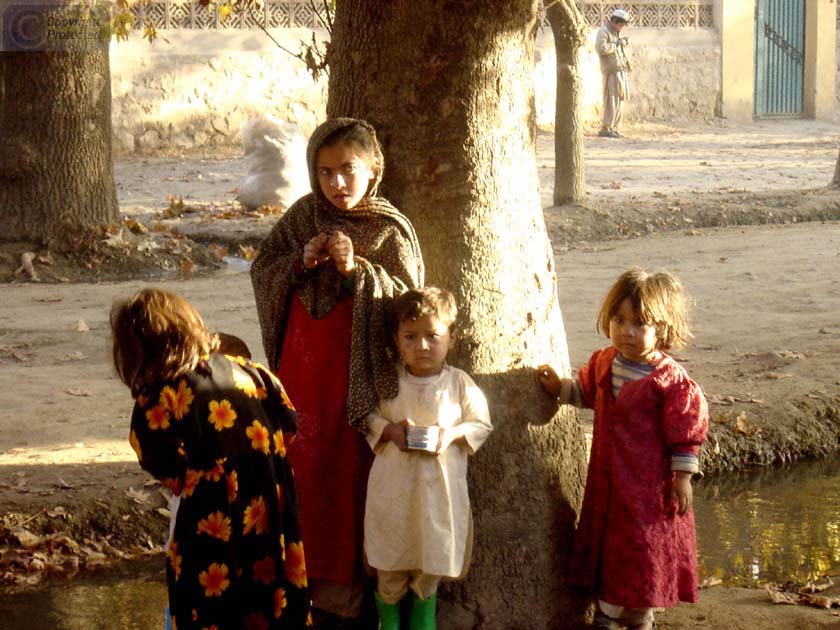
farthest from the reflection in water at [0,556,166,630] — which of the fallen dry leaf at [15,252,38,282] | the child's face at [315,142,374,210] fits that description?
the fallen dry leaf at [15,252,38,282]

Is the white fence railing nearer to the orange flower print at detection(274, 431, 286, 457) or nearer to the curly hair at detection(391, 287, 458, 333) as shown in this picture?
the curly hair at detection(391, 287, 458, 333)

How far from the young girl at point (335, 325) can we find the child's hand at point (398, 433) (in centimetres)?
9

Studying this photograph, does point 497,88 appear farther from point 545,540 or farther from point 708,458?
point 708,458

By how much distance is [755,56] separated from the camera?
2516 cm

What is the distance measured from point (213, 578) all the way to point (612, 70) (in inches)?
756

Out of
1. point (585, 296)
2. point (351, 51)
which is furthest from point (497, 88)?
point (585, 296)

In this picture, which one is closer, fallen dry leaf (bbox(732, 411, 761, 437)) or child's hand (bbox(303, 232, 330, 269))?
child's hand (bbox(303, 232, 330, 269))

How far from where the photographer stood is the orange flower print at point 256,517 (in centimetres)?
373

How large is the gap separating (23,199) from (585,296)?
4701 millimetres

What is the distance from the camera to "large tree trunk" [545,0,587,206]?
42.3 feet

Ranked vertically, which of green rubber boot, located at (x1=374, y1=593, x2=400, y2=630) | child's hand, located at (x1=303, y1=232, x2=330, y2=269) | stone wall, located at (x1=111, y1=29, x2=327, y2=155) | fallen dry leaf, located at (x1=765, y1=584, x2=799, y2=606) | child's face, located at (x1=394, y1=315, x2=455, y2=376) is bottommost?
fallen dry leaf, located at (x1=765, y1=584, x2=799, y2=606)

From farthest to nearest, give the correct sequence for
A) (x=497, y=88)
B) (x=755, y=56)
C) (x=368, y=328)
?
(x=755, y=56)
(x=497, y=88)
(x=368, y=328)

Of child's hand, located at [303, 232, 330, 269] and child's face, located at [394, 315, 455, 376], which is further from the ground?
child's hand, located at [303, 232, 330, 269]

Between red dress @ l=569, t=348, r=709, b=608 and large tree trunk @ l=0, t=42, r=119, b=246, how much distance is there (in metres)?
7.79
